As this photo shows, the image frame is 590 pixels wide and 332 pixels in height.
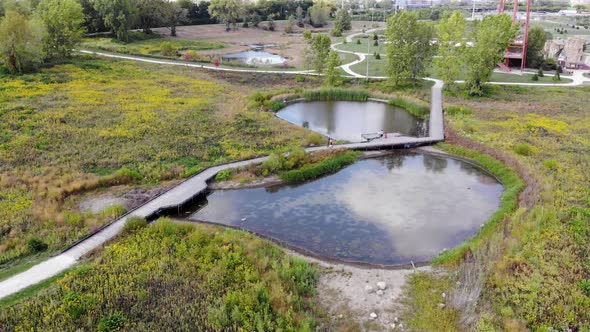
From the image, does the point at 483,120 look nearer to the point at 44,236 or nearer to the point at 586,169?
the point at 586,169

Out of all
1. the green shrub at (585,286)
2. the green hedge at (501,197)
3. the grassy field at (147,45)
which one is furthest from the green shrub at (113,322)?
the grassy field at (147,45)

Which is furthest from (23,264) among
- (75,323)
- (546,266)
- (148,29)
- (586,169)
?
(148,29)

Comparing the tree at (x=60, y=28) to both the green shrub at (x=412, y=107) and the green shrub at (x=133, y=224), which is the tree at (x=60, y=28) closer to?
the green shrub at (x=412, y=107)

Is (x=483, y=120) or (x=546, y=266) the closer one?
(x=546, y=266)

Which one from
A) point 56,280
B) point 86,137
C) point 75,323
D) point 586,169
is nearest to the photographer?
point 75,323

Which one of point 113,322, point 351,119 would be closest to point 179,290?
point 113,322

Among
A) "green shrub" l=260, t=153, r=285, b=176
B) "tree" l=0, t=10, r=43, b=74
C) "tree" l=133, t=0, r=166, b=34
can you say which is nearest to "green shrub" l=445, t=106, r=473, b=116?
"green shrub" l=260, t=153, r=285, b=176

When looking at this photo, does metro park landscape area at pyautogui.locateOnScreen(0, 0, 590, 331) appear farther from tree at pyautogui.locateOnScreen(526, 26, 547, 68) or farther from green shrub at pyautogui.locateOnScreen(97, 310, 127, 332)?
tree at pyautogui.locateOnScreen(526, 26, 547, 68)
